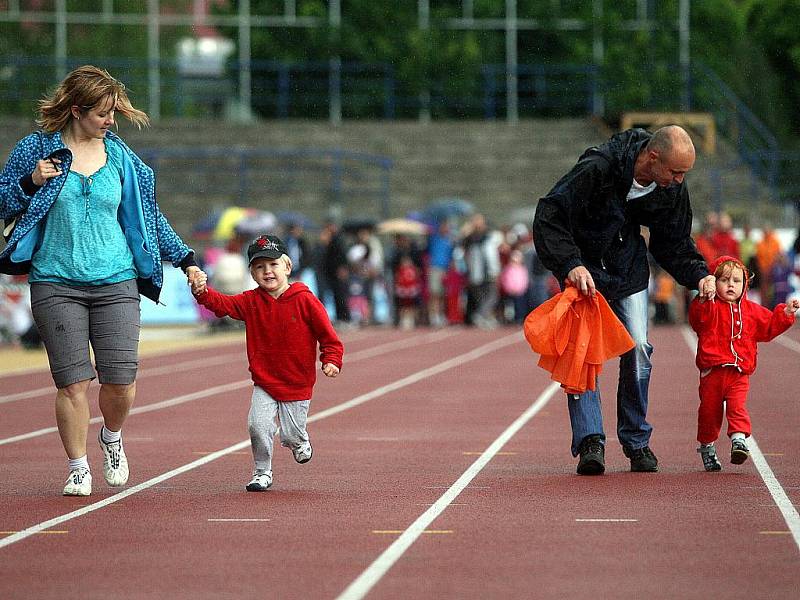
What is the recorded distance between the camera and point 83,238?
8609mm

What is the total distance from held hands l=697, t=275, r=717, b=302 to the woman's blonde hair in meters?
2.99

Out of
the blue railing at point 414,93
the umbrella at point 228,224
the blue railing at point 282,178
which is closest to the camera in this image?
the umbrella at point 228,224

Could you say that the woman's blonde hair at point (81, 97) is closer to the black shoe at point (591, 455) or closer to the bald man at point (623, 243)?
the bald man at point (623, 243)

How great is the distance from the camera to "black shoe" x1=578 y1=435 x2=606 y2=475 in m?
9.41

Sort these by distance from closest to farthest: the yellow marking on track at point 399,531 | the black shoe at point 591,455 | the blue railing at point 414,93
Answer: the yellow marking on track at point 399,531 → the black shoe at point 591,455 → the blue railing at point 414,93

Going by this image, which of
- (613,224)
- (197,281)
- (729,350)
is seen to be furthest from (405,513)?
(729,350)

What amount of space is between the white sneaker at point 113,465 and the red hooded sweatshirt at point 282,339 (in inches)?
30.2

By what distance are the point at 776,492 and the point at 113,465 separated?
3.21 metres

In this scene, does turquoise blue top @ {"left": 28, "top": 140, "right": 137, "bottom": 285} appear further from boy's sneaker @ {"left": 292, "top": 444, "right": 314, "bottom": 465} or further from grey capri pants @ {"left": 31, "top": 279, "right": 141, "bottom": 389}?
boy's sneaker @ {"left": 292, "top": 444, "right": 314, "bottom": 465}

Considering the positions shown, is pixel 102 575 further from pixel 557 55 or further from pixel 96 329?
pixel 557 55

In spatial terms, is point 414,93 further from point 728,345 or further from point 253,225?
point 728,345

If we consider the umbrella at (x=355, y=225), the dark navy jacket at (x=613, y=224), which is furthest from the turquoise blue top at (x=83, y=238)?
the umbrella at (x=355, y=225)

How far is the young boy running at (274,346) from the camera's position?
895 cm

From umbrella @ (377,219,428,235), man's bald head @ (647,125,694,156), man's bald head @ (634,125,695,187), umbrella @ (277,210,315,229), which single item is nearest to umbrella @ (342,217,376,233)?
umbrella @ (377,219,428,235)
